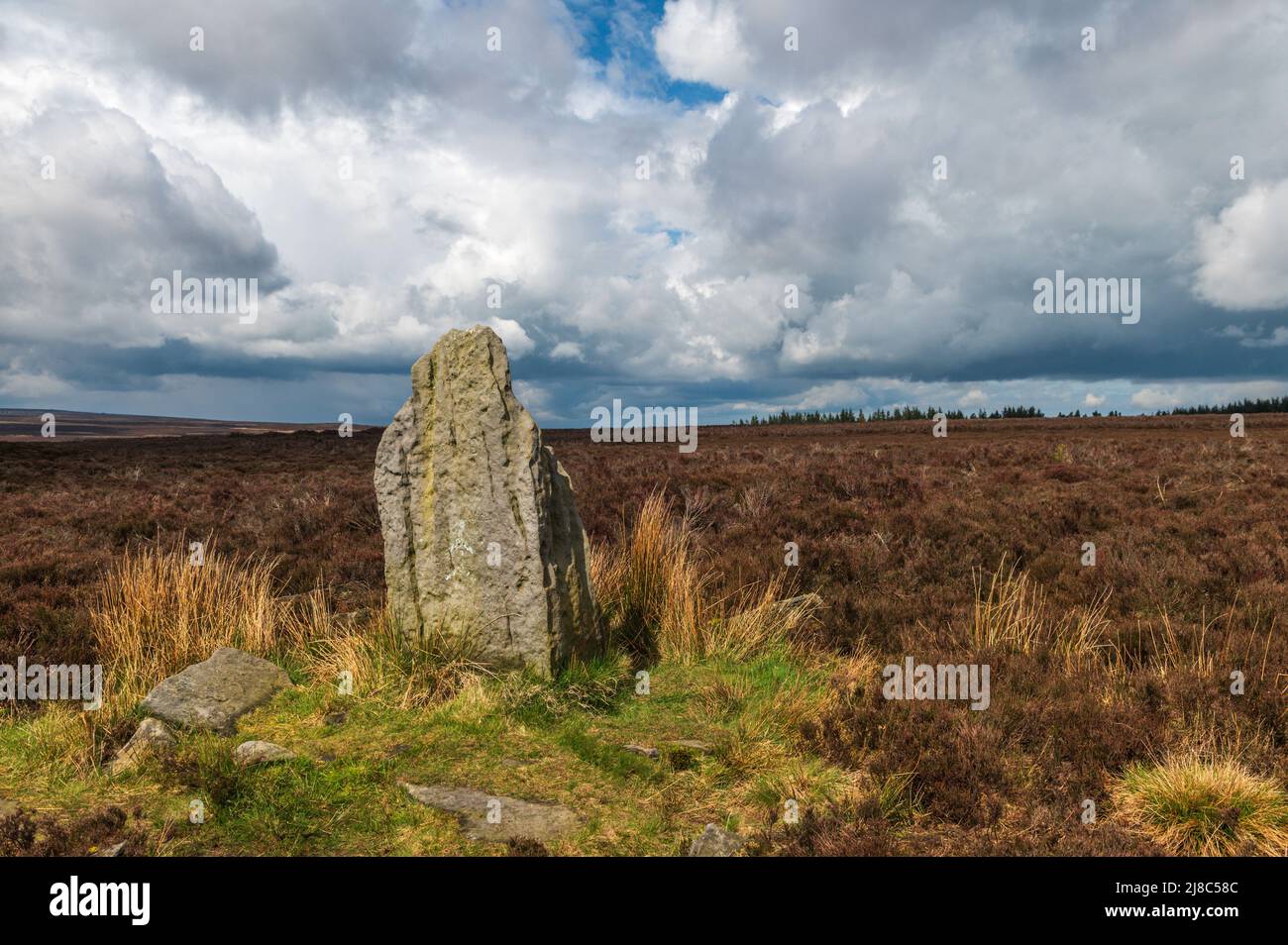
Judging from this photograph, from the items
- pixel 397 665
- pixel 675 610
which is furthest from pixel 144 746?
pixel 675 610

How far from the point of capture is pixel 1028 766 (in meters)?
4.73

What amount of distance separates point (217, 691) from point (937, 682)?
18.7ft

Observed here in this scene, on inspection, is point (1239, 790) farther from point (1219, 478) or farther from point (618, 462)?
point (618, 462)

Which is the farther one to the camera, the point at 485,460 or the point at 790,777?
the point at 485,460

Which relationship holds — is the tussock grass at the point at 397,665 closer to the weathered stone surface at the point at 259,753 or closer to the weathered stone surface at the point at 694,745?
the weathered stone surface at the point at 259,753

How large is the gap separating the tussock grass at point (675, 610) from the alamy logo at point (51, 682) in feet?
14.8

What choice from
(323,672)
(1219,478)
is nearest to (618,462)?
(1219,478)

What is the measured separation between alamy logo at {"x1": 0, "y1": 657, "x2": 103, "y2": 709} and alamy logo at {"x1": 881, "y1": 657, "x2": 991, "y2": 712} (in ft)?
20.9

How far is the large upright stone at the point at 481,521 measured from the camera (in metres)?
6.18

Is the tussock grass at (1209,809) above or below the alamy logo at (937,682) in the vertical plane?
below

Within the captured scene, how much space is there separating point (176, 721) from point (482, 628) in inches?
90.4

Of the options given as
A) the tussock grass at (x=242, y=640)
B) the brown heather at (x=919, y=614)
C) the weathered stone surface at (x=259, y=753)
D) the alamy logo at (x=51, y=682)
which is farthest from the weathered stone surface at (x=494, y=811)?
the alamy logo at (x=51, y=682)

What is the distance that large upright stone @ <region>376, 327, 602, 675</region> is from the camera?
618 cm

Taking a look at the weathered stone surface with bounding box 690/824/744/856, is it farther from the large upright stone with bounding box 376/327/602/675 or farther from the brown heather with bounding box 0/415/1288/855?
the large upright stone with bounding box 376/327/602/675
